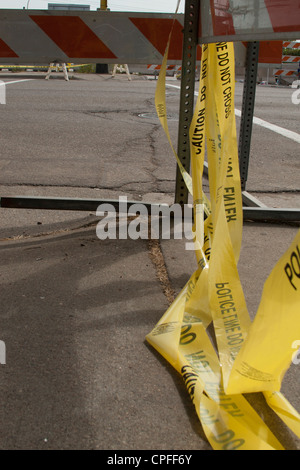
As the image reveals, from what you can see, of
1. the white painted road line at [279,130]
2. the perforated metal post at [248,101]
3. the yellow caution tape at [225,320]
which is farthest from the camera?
the white painted road line at [279,130]

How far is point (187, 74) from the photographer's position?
3652 millimetres

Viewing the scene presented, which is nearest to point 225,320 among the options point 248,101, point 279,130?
point 248,101

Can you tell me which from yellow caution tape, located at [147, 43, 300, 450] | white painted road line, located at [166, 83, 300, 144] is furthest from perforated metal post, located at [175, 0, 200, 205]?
white painted road line, located at [166, 83, 300, 144]

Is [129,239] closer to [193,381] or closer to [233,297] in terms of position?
[233,297]

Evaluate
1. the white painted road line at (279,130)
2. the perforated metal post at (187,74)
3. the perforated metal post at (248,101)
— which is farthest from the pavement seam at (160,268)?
the white painted road line at (279,130)

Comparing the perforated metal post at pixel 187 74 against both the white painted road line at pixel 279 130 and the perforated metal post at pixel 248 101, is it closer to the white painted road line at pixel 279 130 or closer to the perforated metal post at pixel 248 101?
the perforated metal post at pixel 248 101

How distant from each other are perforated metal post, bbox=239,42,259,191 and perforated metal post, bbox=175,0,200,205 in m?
0.77

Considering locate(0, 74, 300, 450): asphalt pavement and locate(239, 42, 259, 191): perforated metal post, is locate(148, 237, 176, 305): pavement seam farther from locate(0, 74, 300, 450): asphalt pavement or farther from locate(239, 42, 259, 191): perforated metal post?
locate(239, 42, 259, 191): perforated metal post

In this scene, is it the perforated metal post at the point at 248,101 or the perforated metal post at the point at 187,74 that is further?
the perforated metal post at the point at 248,101

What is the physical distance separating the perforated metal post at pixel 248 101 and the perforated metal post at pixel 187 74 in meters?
0.77

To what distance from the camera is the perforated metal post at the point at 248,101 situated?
4207 millimetres

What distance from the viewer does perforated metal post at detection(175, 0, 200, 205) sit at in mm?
3512

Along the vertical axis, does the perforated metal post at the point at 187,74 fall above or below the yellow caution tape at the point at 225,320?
above

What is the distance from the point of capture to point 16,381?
221cm
